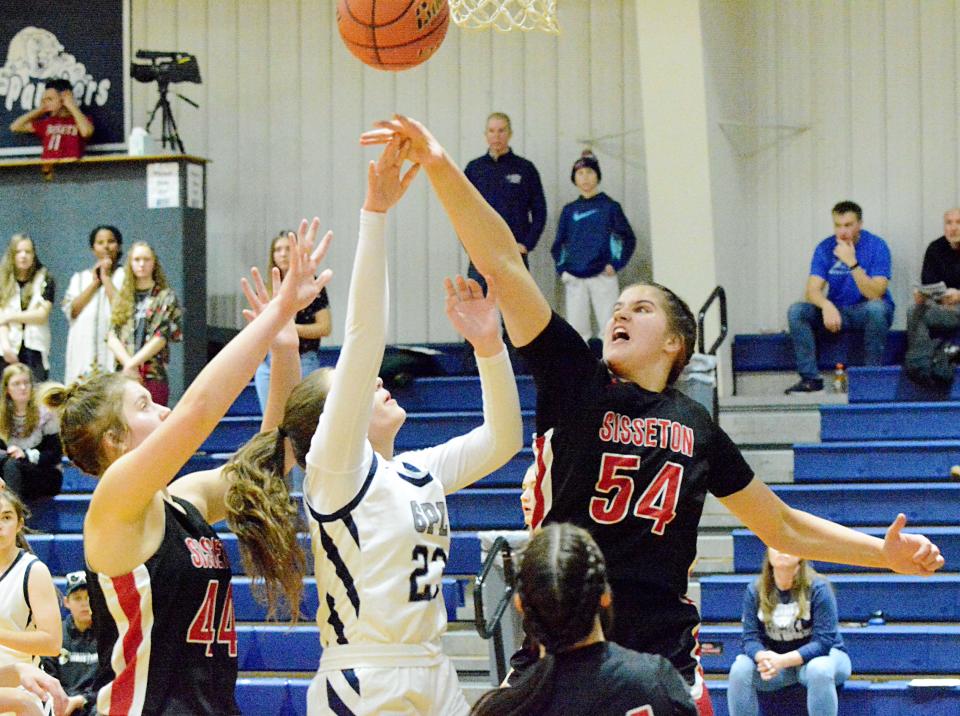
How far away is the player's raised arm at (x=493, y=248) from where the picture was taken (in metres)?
3.18

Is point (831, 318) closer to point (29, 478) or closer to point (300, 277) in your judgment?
point (29, 478)

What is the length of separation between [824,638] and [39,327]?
6.43m

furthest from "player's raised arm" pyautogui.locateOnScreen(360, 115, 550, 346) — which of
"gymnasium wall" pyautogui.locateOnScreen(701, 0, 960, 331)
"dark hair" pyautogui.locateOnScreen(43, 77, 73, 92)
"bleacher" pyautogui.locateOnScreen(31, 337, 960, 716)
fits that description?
"dark hair" pyautogui.locateOnScreen(43, 77, 73, 92)

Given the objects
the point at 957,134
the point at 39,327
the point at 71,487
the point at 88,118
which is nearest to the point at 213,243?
the point at 88,118

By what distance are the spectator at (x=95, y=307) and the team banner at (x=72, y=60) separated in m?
2.12

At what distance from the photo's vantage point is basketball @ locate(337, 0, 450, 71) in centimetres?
372

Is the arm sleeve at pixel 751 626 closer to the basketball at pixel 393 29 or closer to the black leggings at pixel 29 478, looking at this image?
the basketball at pixel 393 29

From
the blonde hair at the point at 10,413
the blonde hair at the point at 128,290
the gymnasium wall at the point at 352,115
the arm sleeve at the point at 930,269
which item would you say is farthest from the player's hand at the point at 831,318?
the blonde hair at the point at 10,413

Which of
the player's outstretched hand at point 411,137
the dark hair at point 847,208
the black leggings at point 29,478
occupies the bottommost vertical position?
the black leggings at point 29,478

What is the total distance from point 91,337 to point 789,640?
573 cm

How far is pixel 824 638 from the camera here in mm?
7043

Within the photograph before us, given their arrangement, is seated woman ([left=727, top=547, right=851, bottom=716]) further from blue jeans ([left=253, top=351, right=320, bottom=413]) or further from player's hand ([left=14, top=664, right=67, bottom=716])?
player's hand ([left=14, top=664, right=67, bottom=716])

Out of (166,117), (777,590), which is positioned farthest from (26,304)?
(777,590)

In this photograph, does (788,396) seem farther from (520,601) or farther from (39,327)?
(520,601)
